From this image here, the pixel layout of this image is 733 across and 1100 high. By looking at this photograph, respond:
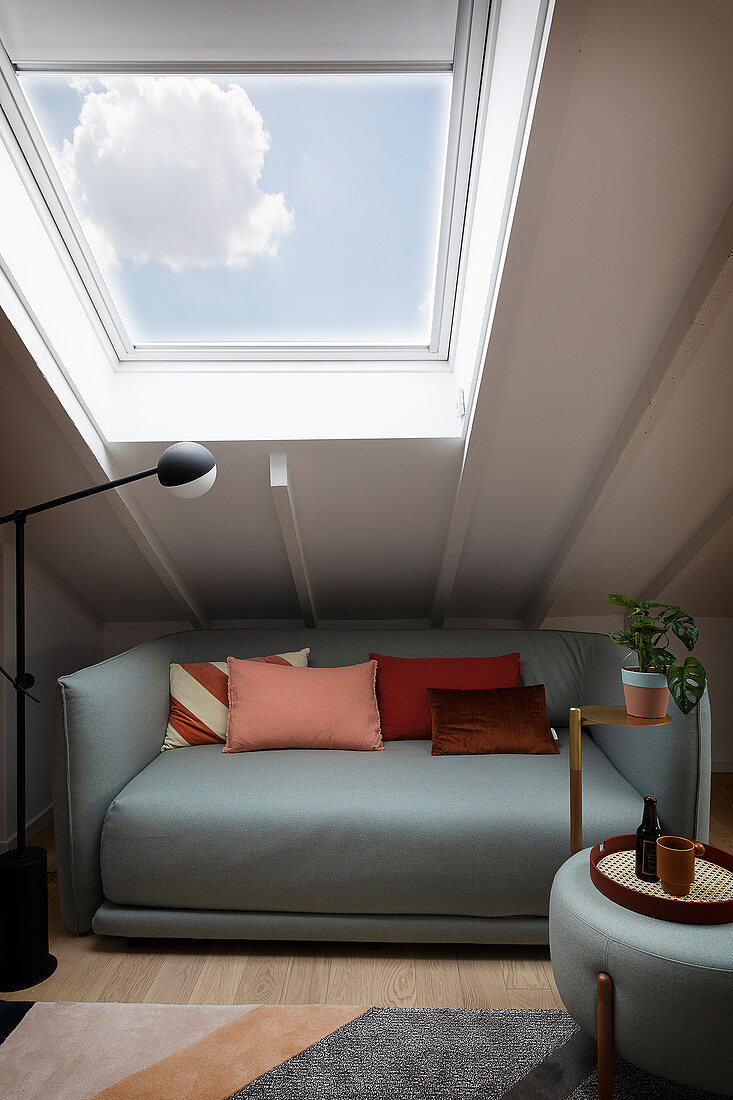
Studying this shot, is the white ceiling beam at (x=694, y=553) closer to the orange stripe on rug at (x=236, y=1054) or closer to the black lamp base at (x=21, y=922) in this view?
the orange stripe on rug at (x=236, y=1054)

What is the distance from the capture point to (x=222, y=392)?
255 centimetres

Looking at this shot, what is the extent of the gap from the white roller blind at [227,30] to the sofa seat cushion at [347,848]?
2.03 m

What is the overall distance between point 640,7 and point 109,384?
1.91 meters

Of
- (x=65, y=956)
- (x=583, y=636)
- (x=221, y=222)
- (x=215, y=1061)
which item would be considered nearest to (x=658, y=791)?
(x=583, y=636)

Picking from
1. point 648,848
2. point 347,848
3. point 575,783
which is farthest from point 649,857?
point 347,848

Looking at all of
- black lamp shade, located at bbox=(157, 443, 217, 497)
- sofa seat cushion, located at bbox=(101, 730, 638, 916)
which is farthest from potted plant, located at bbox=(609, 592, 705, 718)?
black lamp shade, located at bbox=(157, 443, 217, 497)

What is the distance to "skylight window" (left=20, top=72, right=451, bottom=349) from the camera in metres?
Answer: 1.95

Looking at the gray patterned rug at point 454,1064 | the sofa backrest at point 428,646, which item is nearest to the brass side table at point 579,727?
the gray patterned rug at point 454,1064

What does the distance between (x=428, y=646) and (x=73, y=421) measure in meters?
1.67

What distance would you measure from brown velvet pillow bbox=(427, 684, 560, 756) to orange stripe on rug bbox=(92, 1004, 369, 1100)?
100cm

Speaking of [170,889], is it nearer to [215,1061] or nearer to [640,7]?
[215,1061]

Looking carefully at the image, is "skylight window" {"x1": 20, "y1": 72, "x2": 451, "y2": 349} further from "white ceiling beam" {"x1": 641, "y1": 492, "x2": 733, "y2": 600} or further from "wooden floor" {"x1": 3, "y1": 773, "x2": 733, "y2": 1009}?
"wooden floor" {"x1": 3, "y1": 773, "x2": 733, "y2": 1009}

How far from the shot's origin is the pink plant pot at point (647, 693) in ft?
5.58

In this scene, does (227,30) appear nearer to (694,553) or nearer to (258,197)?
(258,197)
